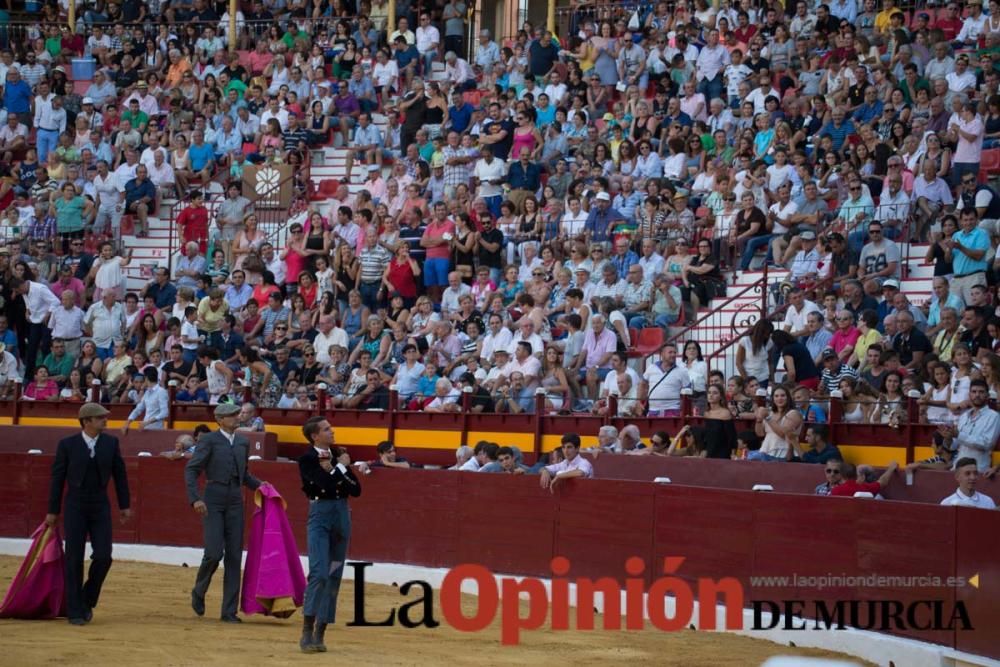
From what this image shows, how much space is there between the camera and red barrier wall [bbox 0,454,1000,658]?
10531 millimetres

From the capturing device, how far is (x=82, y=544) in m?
11.8

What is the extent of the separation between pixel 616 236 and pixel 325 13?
35.1 ft

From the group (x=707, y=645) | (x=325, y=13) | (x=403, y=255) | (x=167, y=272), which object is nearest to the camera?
(x=707, y=645)

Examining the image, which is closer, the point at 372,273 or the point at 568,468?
the point at 568,468

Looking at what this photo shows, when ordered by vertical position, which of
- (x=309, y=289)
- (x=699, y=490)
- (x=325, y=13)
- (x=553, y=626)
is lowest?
(x=553, y=626)

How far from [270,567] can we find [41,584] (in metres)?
1.56

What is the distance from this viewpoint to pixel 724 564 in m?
12.4

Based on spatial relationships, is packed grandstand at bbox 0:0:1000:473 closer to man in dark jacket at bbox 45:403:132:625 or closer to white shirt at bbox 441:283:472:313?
white shirt at bbox 441:283:472:313

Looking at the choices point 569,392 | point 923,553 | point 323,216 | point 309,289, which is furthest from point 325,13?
point 923,553

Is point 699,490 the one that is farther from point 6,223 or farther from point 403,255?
point 6,223

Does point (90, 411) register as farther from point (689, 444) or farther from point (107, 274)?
point (107, 274)

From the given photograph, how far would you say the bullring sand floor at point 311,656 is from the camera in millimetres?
10375

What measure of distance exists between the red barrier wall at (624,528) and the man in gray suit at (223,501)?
2.90 metres

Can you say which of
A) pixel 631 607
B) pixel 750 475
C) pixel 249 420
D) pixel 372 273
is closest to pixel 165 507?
pixel 249 420
